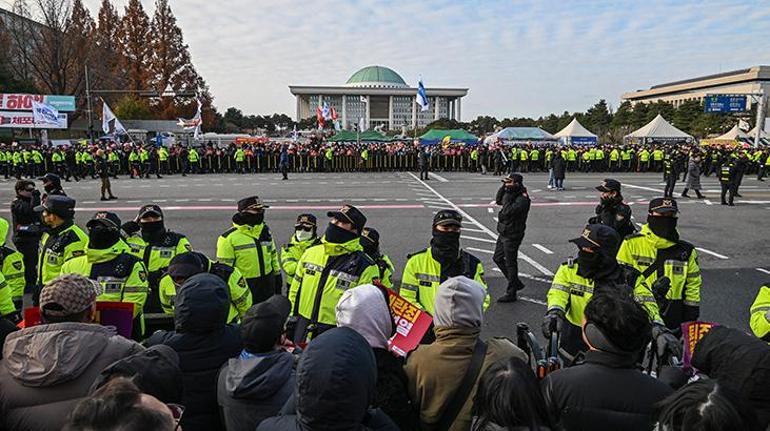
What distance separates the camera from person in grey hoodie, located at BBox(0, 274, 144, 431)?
2250 mm

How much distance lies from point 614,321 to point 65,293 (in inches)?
109

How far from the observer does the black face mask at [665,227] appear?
4.79 m

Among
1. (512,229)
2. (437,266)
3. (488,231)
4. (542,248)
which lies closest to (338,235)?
(437,266)

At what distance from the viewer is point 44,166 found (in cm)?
2684

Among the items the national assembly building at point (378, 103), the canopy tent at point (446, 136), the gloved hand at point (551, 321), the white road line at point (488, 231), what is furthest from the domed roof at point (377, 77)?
the gloved hand at point (551, 321)

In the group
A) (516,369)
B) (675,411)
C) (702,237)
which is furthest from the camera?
(702,237)

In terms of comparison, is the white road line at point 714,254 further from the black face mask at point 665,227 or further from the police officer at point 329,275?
the police officer at point 329,275

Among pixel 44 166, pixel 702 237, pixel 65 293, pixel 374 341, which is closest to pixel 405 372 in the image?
pixel 374 341

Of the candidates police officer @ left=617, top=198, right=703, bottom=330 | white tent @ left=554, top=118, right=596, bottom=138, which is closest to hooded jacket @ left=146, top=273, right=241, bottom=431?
police officer @ left=617, top=198, right=703, bottom=330

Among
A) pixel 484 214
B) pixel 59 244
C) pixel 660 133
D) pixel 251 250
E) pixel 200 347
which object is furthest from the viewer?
pixel 660 133

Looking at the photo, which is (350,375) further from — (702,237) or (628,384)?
(702,237)

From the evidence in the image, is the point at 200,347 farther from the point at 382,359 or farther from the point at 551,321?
the point at 551,321

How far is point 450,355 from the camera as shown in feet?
8.36

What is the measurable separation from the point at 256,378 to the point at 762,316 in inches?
132
